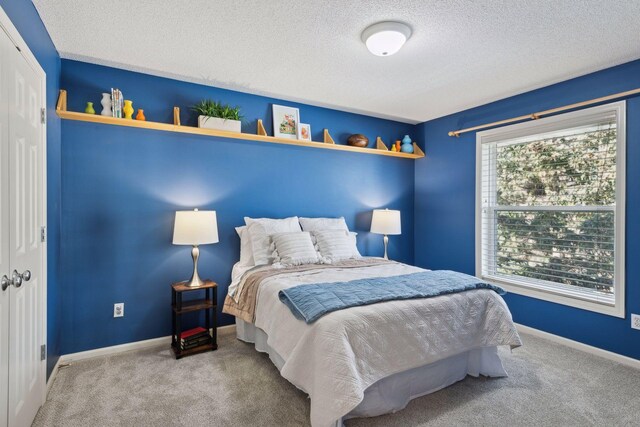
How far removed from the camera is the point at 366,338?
6.14 feet

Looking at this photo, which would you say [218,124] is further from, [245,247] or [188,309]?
[188,309]

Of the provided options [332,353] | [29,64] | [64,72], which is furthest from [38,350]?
[64,72]

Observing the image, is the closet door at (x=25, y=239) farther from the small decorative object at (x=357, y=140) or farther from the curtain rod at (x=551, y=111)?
the curtain rod at (x=551, y=111)

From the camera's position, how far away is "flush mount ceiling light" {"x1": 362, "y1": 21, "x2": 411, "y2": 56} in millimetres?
2199

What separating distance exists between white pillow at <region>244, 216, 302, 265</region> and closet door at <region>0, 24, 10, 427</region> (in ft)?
5.82

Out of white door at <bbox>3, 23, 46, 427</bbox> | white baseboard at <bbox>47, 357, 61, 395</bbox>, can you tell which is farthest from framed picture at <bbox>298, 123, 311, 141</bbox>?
white baseboard at <bbox>47, 357, 61, 395</bbox>

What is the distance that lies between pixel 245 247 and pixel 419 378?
1.89 m

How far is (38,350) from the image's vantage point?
202cm

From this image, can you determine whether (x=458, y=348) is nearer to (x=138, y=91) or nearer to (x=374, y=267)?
(x=374, y=267)

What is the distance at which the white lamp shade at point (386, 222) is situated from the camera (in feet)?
13.2

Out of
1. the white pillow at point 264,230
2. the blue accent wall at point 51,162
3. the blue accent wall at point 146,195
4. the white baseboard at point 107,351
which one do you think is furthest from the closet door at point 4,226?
the white pillow at point 264,230

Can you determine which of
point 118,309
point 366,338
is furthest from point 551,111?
point 118,309

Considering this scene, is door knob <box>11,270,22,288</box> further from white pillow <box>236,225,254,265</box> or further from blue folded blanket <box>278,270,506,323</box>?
white pillow <box>236,225,254,265</box>

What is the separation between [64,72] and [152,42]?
3.05 feet
